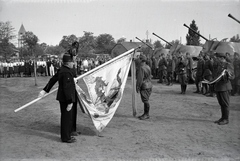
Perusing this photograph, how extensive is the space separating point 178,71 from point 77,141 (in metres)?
8.39

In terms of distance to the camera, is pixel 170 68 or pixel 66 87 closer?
pixel 66 87

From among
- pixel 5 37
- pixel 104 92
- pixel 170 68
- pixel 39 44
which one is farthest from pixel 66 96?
pixel 39 44

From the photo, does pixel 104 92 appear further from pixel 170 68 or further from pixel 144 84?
pixel 170 68

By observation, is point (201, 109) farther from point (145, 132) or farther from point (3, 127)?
point (3, 127)

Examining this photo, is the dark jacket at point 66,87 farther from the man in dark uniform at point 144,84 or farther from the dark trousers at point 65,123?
the man in dark uniform at point 144,84

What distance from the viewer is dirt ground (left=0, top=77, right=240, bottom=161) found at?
4801 millimetres

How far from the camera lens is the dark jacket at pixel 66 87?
5.42 meters

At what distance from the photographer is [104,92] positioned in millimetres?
6578

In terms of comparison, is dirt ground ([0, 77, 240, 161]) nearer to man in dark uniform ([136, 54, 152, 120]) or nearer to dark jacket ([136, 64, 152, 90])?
man in dark uniform ([136, 54, 152, 120])

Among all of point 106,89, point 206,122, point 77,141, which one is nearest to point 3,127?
point 77,141

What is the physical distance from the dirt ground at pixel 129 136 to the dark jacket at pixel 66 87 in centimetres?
100

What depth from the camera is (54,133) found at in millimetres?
6285

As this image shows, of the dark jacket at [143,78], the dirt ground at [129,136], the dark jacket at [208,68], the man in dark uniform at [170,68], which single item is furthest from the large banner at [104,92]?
the man in dark uniform at [170,68]

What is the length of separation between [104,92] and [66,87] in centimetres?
139
